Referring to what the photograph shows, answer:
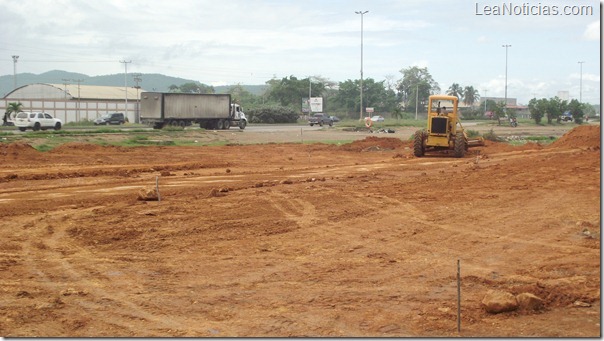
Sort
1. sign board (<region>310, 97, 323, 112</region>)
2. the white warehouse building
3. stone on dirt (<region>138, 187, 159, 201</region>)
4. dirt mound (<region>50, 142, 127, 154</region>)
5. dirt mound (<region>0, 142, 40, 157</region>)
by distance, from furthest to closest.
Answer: sign board (<region>310, 97, 323, 112</region>) → the white warehouse building → dirt mound (<region>50, 142, 127, 154</region>) → dirt mound (<region>0, 142, 40, 157</region>) → stone on dirt (<region>138, 187, 159, 201</region>)

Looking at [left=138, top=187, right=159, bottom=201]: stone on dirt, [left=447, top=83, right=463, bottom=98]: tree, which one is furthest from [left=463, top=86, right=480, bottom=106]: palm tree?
[left=138, top=187, right=159, bottom=201]: stone on dirt

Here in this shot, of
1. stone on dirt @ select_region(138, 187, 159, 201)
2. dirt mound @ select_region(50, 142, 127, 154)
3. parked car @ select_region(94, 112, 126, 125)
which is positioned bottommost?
stone on dirt @ select_region(138, 187, 159, 201)

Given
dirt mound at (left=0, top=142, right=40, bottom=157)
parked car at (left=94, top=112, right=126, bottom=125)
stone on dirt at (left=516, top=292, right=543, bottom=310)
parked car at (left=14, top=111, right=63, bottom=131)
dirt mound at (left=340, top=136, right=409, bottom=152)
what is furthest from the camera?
parked car at (left=94, top=112, right=126, bottom=125)

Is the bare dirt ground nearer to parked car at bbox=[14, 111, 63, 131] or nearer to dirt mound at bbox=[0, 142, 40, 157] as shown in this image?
dirt mound at bbox=[0, 142, 40, 157]

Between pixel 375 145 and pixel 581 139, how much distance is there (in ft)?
34.8

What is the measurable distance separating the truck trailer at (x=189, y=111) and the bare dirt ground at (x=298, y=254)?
3709 cm

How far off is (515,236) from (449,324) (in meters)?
5.29

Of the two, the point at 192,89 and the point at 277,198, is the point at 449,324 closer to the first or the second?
the point at 277,198

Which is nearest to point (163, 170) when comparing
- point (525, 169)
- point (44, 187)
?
point (44, 187)

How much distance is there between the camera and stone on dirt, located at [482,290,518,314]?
26.8 ft

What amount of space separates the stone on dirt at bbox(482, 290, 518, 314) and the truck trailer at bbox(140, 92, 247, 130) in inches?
2039

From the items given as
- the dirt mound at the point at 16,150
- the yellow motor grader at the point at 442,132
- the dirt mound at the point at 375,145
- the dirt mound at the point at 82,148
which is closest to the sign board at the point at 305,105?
the dirt mound at the point at 375,145

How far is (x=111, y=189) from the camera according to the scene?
1875cm

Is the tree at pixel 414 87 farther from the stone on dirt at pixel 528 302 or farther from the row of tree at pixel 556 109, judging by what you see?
the stone on dirt at pixel 528 302
